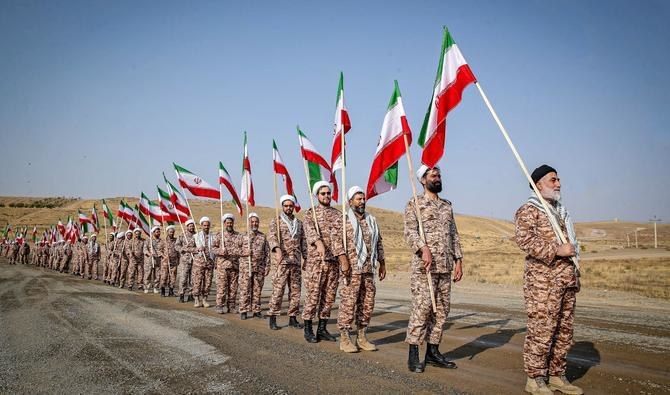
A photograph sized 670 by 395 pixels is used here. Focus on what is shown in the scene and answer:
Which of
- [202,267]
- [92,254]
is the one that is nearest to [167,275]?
[202,267]

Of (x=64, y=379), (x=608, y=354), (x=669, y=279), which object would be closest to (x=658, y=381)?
(x=608, y=354)

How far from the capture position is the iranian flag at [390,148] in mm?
6945

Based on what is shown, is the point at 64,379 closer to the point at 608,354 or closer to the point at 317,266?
the point at 317,266

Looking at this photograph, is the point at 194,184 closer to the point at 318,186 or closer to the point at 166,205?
the point at 166,205

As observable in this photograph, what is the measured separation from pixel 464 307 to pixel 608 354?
19.0 ft

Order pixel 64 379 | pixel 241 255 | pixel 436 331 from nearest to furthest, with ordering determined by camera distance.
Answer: pixel 64 379 < pixel 436 331 < pixel 241 255

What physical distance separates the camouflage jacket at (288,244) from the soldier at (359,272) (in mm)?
2734

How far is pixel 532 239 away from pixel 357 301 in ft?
9.79

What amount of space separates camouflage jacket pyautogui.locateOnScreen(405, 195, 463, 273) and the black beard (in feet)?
0.44

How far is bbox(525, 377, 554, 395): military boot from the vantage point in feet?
14.8

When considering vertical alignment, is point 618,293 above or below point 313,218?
below

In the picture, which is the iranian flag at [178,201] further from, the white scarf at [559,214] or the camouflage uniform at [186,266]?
the white scarf at [559,214]

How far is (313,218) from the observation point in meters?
7.87

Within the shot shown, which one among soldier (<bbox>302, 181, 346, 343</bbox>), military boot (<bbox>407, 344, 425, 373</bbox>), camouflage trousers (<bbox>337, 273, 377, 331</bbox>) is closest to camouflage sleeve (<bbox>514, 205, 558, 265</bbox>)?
military boot (<bbox>407, 344, 425, 373</bbox>)
